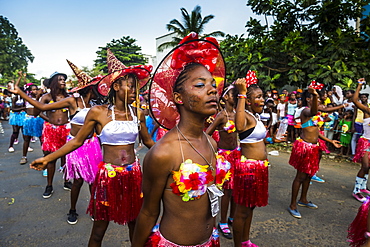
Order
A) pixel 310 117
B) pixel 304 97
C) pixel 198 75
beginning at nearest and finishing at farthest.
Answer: pixel 198 75 < pixel 310 117 < pixel 304 97

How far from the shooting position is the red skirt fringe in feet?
13.8

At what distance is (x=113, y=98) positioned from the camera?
9.45 feet

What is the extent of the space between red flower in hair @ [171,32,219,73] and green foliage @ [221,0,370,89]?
28.2 feet

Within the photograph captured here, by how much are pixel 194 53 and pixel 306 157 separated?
11.5ft

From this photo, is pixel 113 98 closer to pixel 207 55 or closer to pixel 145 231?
pixel 207 55

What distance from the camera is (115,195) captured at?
2.62 meters

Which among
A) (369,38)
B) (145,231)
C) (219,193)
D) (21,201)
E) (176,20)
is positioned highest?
(176,20)

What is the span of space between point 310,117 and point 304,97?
0.50m

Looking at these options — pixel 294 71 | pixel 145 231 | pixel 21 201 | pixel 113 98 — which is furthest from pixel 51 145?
pixel 294 71

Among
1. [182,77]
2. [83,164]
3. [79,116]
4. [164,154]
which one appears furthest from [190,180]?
[79,116]

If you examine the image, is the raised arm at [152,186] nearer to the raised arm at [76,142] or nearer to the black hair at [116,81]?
the raised arm at [76,142]

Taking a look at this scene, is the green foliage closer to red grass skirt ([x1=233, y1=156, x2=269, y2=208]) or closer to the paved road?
the paved road

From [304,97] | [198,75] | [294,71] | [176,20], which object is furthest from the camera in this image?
[176,20]

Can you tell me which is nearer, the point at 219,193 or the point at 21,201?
the point at 219,193
